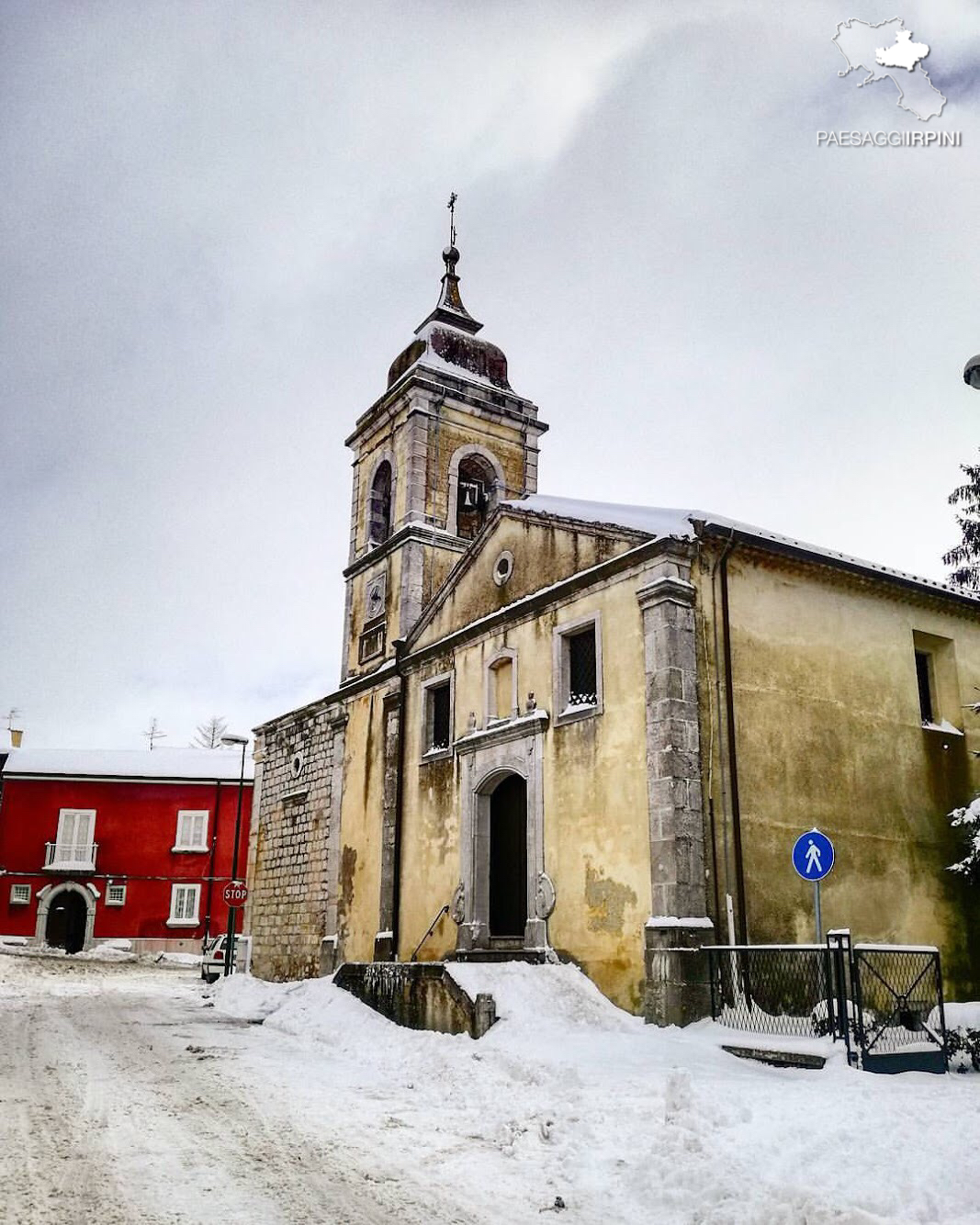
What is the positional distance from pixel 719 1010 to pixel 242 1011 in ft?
28.8

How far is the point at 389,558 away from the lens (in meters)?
22.0

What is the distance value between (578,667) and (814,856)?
5682 mm

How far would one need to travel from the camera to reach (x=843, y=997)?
31.3ft

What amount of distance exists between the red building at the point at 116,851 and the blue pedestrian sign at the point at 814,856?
32108 millimetres

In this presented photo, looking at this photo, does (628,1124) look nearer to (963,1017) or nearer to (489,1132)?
(489,1132)

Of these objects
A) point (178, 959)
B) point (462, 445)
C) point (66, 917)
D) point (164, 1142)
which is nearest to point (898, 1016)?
point (164, 1142)

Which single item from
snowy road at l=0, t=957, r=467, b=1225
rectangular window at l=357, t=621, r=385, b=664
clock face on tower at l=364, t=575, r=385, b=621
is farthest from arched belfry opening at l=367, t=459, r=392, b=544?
snowy road at l=0, t=957, r=467, b=1225

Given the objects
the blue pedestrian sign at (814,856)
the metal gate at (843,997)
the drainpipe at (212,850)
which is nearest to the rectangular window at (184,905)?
the drainpipe at (212,850)

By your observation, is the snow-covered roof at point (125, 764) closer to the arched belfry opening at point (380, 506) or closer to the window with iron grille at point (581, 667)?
the arched belfry opening at point (380, 506)

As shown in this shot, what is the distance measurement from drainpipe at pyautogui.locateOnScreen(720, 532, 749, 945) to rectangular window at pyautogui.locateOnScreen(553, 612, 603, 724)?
1.73m

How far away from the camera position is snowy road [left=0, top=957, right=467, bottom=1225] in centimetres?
538

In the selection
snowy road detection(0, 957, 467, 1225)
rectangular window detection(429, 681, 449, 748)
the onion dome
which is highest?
the onion dome

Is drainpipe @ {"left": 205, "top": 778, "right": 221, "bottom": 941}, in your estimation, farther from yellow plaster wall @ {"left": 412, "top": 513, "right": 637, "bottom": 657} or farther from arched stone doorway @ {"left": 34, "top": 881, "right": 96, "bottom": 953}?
yellow plaster wall @ {"left": 412, "top": 513, "right": 637, "bottom": 657}

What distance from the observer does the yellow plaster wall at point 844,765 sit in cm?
1342
